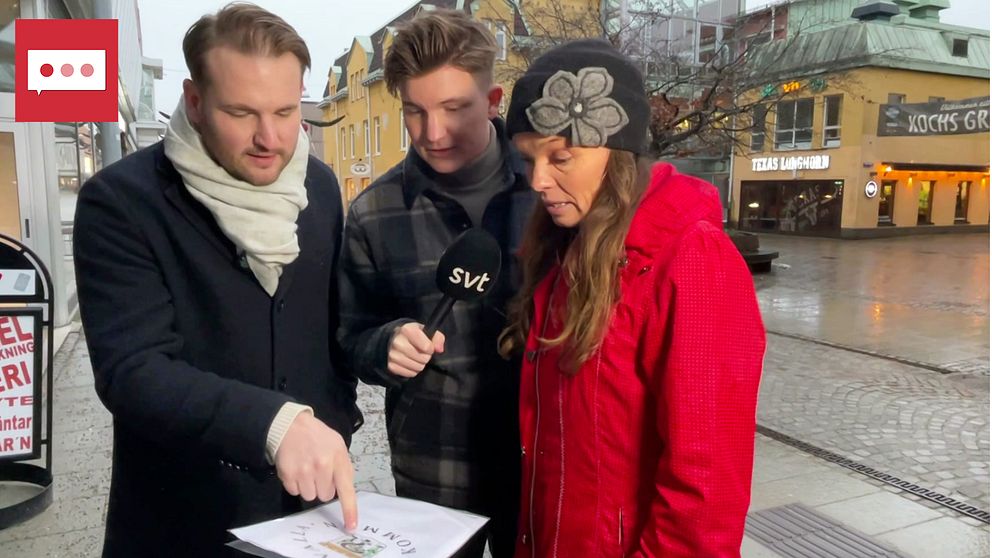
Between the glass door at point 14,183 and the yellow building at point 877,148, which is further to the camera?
the yellow building at point 877,148

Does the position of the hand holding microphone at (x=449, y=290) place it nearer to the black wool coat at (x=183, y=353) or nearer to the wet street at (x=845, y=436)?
the black wool coat at (x=183, y=353)

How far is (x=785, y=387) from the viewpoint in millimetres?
6438

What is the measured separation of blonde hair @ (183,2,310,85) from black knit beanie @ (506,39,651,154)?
52 cm

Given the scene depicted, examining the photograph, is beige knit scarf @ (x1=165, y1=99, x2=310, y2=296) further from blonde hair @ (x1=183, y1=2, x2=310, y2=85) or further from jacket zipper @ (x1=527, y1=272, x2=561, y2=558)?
jacket zipper @ (x1=527, y1=272, x2=561, y2=558)

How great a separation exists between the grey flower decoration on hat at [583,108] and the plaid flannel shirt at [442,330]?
485 millimetres

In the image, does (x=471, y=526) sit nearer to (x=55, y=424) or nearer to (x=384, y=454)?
(x=384, y=454)

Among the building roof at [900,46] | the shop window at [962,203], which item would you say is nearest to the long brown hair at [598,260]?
the building roof at [900,46]

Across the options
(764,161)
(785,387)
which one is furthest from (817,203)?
(785,387)

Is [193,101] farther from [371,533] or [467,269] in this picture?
[371,533]

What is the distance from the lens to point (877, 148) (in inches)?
973

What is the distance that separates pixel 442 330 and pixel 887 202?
1096 inches

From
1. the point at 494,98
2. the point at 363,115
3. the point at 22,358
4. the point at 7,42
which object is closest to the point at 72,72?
the point at 22,358

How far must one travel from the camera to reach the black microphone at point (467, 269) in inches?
62.7

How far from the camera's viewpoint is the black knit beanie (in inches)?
58.4
